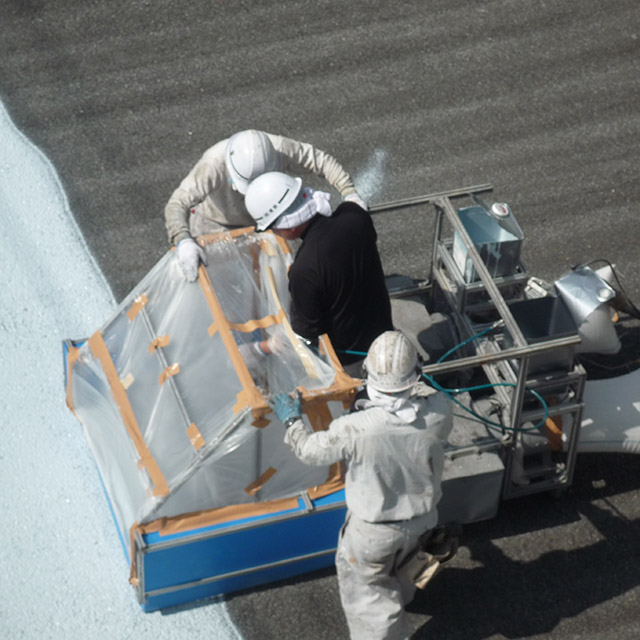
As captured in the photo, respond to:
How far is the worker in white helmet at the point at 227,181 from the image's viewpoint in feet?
17.0

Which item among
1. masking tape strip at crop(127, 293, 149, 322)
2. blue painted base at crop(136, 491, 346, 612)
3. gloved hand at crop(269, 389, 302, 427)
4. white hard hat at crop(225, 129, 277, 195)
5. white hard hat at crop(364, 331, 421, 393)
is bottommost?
blue painted base at crop(136, 491, 346, 612)

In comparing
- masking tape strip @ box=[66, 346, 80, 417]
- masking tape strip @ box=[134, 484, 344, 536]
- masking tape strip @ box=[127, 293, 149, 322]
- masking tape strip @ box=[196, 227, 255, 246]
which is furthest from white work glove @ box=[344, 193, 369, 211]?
masking tape strip @ box=[66, 346, 80, 417]

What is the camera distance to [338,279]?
15.9 feet

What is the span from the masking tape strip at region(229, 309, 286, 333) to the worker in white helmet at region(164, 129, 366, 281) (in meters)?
0.37

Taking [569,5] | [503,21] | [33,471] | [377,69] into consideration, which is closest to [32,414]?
[33,471]

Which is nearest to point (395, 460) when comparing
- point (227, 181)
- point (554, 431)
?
point (554, 431)

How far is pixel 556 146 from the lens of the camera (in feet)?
26.0

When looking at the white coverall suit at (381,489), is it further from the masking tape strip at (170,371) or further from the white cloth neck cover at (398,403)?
the masking tape strip at (170,371)

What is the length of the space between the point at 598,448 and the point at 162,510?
8.19 ft

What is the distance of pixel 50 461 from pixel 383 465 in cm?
241

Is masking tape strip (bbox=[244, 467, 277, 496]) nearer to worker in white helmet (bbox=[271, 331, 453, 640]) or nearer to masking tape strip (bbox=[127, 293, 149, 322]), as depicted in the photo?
worker in white helmet (bbox=[271, 331, 453, 640])

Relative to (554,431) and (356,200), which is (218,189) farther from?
(554,431)

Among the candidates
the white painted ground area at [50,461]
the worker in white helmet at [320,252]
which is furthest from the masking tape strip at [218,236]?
the white painted ground area at [50,461]

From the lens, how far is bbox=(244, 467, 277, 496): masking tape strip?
189 inches
